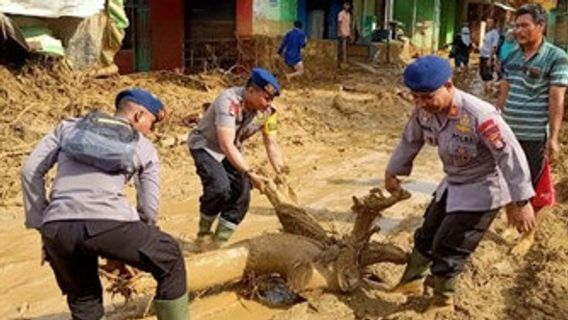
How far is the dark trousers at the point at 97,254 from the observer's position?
312 centimetres

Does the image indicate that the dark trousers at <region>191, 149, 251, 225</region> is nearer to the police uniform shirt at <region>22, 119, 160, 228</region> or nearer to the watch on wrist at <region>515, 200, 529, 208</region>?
the police uniform shirt at <region>22, 119, 160, 228</region>

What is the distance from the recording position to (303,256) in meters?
4.36

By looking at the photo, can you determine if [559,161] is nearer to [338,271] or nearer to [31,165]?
[338,271]

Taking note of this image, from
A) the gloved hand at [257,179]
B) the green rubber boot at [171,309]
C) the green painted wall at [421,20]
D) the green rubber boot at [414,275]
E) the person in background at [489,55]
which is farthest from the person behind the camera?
the green painted wall at [421,20]

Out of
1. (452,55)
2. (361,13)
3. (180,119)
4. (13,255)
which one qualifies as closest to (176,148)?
(180,119)

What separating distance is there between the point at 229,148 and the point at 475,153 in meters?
1.64

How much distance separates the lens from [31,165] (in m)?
3.17

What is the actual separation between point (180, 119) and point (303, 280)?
5989 mm

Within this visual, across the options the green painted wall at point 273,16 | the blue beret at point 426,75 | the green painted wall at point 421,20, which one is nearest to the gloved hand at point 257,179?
the blue beret at point 426,75

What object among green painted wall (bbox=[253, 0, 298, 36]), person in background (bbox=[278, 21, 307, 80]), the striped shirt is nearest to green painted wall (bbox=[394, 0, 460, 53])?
green painted wall (bbox=[253, 0, 298, 36])

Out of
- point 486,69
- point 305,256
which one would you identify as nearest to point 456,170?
point 305,256

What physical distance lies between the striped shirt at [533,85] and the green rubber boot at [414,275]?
4.35ft

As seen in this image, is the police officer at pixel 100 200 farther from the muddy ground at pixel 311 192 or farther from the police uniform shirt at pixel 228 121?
the police uniform shirt at pixel 228 121

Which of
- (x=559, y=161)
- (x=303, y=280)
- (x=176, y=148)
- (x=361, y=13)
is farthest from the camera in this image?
(x=361, y=13)
